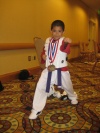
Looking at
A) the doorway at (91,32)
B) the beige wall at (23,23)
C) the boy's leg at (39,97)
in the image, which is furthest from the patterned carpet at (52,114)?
the doorway at (91,32)

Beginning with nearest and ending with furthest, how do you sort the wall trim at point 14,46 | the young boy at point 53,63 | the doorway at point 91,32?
1. the young boy at point 53,63
2. the wall trim at point 14,46
3. the doorway at point 91,32

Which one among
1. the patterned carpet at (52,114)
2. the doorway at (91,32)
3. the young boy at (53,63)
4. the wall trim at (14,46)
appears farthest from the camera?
the doorway at (91,32)

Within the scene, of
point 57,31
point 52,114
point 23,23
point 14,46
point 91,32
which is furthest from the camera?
point 91,32

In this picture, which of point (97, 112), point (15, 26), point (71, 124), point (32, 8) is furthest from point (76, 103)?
point (32, 8)

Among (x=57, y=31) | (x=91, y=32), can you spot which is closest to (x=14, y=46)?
(x=57, y=31)

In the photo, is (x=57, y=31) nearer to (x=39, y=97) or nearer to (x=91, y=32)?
(x=39, y=97)

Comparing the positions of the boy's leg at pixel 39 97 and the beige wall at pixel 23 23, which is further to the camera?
the beige wall at pixel 23 23

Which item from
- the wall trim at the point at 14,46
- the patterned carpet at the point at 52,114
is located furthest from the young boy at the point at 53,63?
the wall trim at the point at 14,46

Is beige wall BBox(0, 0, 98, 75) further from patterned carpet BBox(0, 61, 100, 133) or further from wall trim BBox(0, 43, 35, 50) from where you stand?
patterned carpet BBox(0, 61, 100, 133)

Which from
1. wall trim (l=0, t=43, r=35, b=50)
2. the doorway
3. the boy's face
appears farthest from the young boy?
the doorway

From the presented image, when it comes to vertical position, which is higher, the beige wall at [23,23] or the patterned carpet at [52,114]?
the beige wall at [23,23]

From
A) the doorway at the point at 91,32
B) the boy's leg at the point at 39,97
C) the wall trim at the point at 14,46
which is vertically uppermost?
the doorway at the point at 91,32

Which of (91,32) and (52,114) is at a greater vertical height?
(91,32)

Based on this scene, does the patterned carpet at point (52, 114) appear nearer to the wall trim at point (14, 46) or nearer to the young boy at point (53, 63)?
the young boy at point (53, 63)
